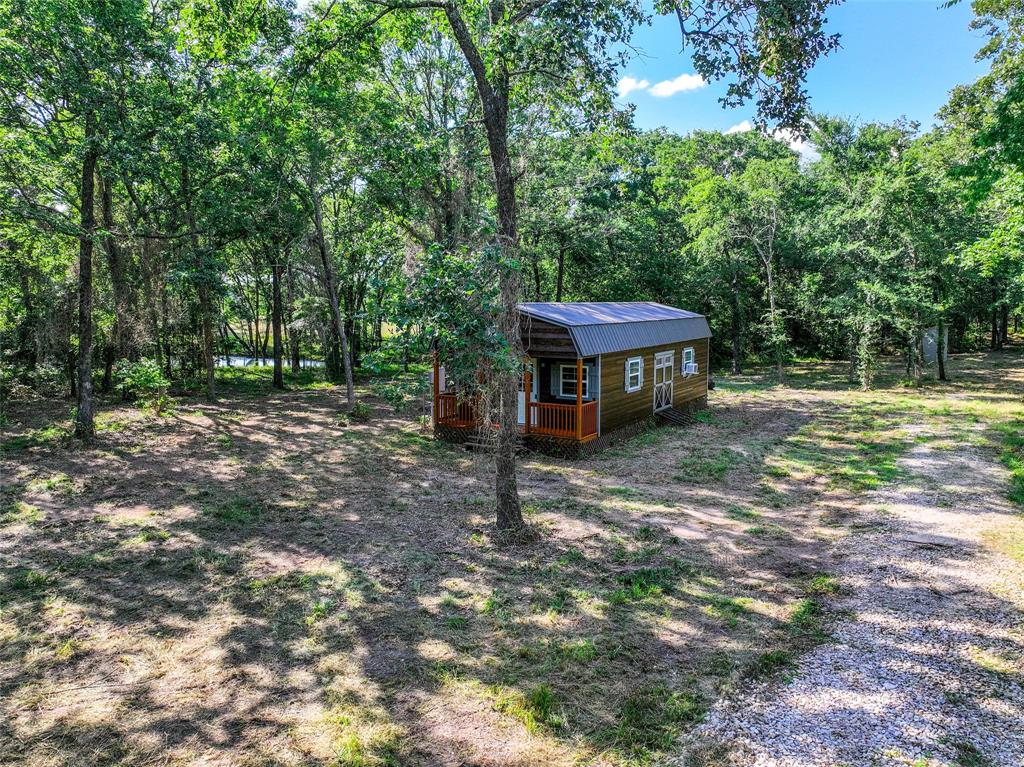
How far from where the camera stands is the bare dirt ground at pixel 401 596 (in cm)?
436

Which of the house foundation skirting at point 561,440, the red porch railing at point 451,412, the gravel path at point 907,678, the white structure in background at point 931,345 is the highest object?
the white structure in background at point 931,345

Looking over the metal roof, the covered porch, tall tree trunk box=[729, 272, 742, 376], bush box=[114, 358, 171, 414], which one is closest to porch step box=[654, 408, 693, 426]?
the metal roof

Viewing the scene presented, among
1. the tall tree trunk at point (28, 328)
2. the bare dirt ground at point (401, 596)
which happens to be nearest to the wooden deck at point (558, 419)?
the bare dirt ground at point (401, 596)

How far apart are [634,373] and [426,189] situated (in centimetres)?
768

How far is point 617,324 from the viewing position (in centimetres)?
1423

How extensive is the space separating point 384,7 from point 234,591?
799 centimetres

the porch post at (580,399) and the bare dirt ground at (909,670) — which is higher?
the porch post at (580,399)

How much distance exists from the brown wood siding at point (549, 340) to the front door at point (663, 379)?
4465 mm

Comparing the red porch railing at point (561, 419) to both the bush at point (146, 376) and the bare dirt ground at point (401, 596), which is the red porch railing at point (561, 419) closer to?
the bare dirt ground at point (401, 596)

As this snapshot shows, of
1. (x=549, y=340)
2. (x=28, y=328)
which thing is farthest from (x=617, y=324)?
(x=28, y=328)

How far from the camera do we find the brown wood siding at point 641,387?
14.0 meters

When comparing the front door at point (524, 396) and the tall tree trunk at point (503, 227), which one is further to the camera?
A: the front door at point (524, 396)

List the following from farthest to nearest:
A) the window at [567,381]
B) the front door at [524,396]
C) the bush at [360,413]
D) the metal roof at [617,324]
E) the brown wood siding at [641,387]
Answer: the bush at [360,413]
the window at [567,381]
the brown wood siding at [641,387]
the front door at [524,396]
the metal roof at [617,324]

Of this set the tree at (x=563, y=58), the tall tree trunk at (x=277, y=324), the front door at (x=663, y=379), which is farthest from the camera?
the tall tree trunk at (x=277, y=324)
